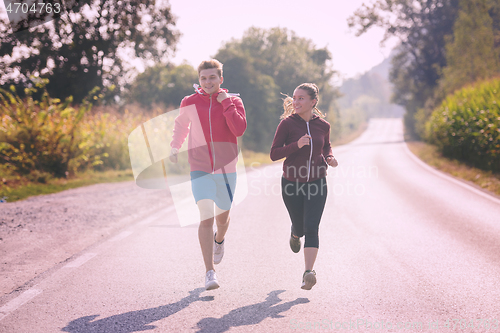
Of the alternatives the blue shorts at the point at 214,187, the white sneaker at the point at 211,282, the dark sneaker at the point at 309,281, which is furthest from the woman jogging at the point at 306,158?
the white sneaker at the point at 211,282

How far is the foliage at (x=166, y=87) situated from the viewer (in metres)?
39.0

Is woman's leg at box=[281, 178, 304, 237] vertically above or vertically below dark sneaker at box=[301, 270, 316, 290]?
above

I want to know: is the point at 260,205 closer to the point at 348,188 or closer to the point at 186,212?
the point at 186,212

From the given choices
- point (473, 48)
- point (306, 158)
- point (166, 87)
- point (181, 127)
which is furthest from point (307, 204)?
point (166, 87)

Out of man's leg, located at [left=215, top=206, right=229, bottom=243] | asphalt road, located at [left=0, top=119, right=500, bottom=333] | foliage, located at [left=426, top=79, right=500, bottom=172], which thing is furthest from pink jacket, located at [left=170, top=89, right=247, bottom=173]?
foliage, located at [left=426, top=79, right=500, bottom=172]

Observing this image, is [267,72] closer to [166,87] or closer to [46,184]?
[166,87]

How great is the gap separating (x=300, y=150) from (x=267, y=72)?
4566cm

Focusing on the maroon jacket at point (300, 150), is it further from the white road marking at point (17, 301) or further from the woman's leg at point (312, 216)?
the white road marking at point (17, 301)

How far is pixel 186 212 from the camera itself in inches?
304

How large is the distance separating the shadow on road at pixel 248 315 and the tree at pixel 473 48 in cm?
2260

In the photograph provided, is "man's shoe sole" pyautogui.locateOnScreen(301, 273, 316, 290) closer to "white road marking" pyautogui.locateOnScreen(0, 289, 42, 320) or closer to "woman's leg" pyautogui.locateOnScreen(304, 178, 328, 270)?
"woman's leg" pyautogui.locateOnScreen(304, 178, 328, 270)

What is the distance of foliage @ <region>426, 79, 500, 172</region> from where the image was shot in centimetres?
1234

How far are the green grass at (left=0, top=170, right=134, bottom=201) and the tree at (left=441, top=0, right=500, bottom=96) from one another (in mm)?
19563

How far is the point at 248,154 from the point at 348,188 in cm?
1892
